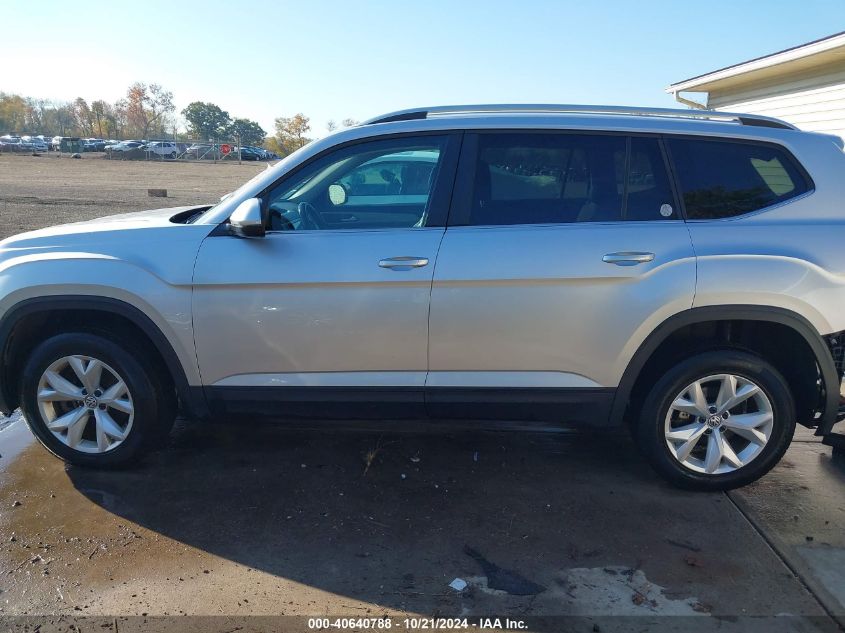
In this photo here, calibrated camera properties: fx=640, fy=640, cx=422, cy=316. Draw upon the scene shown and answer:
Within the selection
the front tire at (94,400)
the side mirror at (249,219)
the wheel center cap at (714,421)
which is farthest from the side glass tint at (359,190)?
the wheel center cap at (714,421)

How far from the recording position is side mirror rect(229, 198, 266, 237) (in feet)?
10.6

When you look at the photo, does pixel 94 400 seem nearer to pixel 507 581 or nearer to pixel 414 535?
pixel 414 535

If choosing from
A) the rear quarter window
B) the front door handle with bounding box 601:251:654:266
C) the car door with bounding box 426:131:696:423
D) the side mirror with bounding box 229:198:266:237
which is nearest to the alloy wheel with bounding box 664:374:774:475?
the car door with bounding box 426:131:696:423

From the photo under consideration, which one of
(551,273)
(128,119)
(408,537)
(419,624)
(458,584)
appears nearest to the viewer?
(419,624)

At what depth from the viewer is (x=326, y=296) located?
10.9 feet

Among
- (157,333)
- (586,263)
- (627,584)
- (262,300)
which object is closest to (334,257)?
(262,300)

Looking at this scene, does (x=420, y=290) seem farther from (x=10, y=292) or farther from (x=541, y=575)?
A: (x=10, y=292)

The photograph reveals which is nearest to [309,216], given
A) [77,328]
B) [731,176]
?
[77,328]

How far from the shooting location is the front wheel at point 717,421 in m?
3.42

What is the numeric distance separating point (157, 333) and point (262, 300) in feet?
2.03

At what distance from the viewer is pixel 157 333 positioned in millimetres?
3441

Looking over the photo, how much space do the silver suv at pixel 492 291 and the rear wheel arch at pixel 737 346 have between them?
14 millimetres

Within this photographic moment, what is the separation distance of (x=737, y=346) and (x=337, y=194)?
7.79ft

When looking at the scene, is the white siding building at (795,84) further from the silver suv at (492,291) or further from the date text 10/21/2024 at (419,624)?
the date text 10/21/2024 at (419,624)
